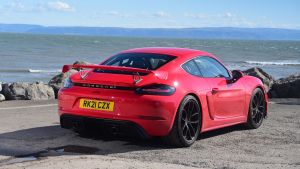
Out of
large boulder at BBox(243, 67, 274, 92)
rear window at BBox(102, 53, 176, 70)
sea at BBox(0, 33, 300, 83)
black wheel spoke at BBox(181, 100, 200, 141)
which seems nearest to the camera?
black wheel spoke at BBox(181, 100, 200, 141)

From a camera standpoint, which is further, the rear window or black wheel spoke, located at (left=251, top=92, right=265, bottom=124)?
black wheel spoke, located at (left=251, top=92, right=265, bottom=124)

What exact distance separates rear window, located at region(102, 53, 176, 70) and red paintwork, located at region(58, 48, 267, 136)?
4.5 inches

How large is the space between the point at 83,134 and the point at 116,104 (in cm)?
111

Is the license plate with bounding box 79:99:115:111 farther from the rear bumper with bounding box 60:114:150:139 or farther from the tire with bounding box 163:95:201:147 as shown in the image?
the tire with bounding box 163:95:201:147

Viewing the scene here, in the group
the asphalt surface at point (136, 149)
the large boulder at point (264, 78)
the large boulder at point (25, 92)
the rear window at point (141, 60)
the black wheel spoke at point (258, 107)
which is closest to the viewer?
the asphalt surface at point (136, 149)

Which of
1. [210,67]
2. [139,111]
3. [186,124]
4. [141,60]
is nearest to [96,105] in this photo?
[139,111]

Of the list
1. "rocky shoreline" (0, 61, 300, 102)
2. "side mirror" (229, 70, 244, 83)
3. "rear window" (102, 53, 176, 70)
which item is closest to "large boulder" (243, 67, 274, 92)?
"rocky shoreline" (0, 61, 300, 102)

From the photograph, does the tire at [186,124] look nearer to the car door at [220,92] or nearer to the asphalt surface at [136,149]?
the asphalt surface at [136,149]

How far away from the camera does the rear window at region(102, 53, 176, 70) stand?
7.57 metres

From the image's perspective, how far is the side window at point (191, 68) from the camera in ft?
25.1

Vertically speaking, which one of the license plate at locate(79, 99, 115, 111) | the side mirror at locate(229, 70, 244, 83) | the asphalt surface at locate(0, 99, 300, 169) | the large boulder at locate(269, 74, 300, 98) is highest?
the side mirror at locate(229, 70, 244, 83)

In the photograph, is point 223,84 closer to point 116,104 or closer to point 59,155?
point 116,104

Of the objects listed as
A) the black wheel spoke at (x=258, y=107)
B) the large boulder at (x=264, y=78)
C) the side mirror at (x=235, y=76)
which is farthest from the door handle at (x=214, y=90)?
the large boulder at (x=264, y=78)

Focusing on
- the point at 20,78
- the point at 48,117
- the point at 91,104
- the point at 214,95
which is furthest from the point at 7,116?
the point at 20,78
